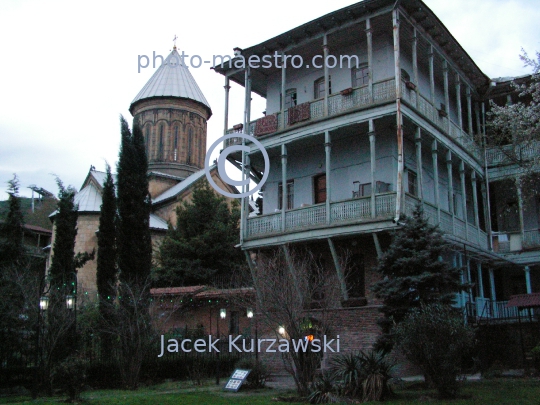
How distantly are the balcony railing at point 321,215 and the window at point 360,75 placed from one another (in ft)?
17.5

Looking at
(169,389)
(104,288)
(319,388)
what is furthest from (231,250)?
(319,388)

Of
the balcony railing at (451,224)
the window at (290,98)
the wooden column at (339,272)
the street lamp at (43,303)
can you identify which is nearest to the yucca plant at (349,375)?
the wooden column at (339,272)

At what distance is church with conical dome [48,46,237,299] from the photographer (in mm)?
40906

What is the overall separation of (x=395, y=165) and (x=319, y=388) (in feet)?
34.9

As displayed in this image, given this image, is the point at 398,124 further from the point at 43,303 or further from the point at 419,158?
the point at 43,303

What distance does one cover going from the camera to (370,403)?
39.2 feet

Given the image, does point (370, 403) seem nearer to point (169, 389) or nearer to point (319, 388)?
point (319, 388)

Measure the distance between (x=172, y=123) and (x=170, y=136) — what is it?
4.38ft

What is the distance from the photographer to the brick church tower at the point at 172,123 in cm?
4550

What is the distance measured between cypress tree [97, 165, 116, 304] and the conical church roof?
22054 millimetres

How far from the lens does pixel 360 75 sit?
2266 centimetres

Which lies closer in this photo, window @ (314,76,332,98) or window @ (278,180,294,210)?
window @ (314,76,332,98)

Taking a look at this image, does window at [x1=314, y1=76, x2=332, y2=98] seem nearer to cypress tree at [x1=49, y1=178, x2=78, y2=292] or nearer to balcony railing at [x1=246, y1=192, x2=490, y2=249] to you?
balcony railing at [x1=246, y1=192, x2=490, y2=249]

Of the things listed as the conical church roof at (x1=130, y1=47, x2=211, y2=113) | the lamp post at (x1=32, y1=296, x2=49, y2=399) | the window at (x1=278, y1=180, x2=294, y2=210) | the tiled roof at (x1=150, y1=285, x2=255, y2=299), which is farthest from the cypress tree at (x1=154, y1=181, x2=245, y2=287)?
the conical church roof at (x1=130, y1=47, x2=211, y2=113)
